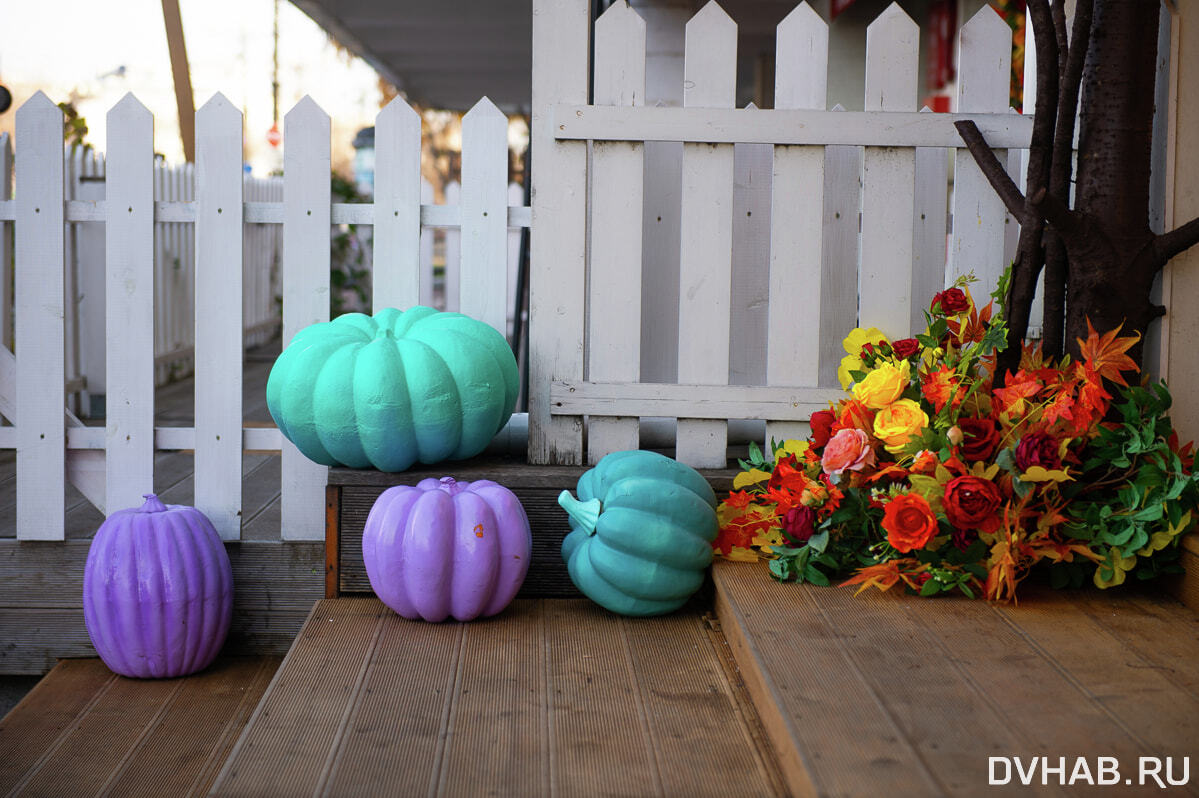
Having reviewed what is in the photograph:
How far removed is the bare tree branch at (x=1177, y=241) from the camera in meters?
2.41

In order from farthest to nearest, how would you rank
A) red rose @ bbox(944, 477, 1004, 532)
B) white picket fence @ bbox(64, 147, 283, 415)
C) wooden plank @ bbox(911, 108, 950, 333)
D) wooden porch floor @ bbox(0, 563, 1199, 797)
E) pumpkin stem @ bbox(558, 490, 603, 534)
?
white picket fence @ bbox(64, 147, 283, 415) → wooden plank @ bbox(911, 108, 950, 333) → pumpkin stem @ bbox(558, 490, 603, 534) → red rose @ bbox(944, 477, 1004, 532) → wooden porch floor @ bbox(0, 563, 1199, 797)

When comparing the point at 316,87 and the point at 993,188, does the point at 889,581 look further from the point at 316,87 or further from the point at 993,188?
the point at 316,87

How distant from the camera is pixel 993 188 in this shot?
275 centimetres

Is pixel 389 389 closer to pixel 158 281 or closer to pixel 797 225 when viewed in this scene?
pixel 797 225

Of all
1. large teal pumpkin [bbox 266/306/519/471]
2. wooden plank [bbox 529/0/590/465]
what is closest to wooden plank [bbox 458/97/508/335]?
wooden plank [bbox 529/0/590/465]

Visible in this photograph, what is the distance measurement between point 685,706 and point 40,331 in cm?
213

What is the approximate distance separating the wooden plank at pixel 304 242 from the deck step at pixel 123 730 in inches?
19.2

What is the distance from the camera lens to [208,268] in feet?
9.59

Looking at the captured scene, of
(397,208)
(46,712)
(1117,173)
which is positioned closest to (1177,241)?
(1117,173)

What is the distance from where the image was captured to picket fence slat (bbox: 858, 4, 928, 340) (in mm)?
2797

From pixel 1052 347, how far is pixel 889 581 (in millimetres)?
811

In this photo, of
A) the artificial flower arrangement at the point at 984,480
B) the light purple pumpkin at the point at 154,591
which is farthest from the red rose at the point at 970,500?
the light purple pumpkin at the point at 154,591

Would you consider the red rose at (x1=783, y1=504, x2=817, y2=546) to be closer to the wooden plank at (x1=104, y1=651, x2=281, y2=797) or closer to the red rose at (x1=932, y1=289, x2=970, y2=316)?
the red rose at (x1=932, y1=289, x2=970, y2=316)

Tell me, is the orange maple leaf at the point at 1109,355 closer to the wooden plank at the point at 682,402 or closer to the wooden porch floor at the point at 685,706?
the wooden porch floor at the point at 685,706
